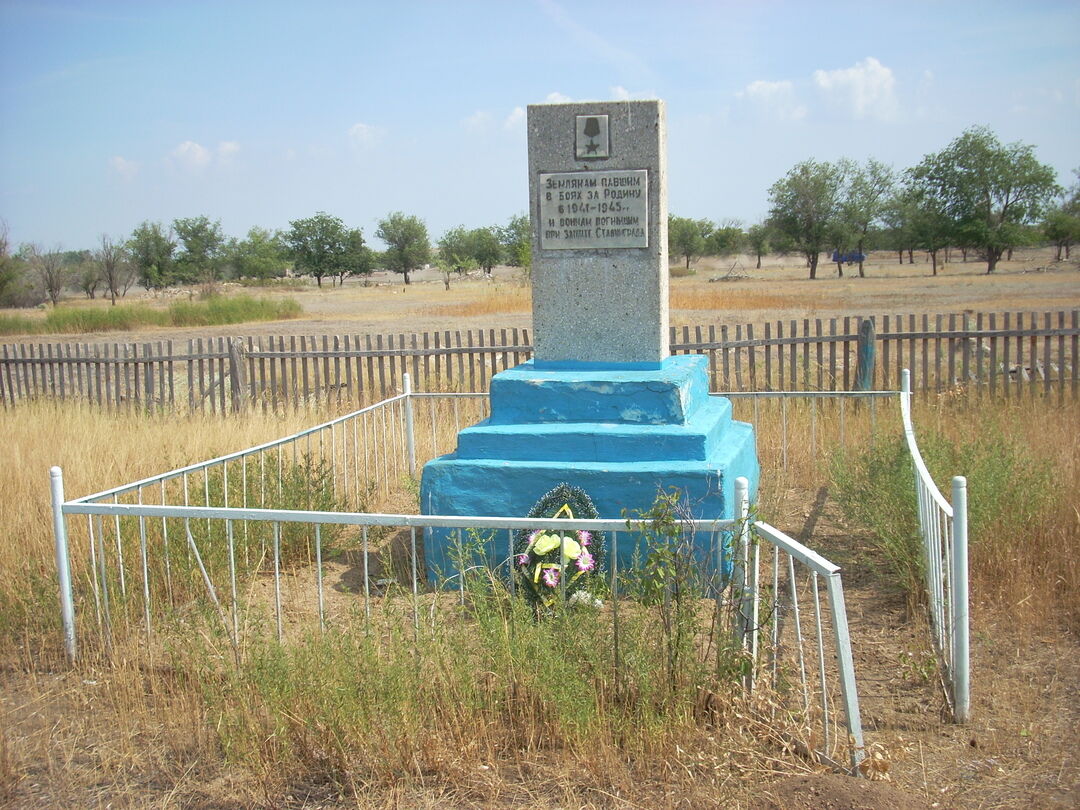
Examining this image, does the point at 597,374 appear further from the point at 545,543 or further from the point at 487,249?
the point at 487,249

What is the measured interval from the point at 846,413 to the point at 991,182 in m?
46.2

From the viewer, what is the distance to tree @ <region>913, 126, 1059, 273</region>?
48812 mm

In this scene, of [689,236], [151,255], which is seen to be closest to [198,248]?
[151,255]

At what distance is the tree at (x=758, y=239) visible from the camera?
7356cm

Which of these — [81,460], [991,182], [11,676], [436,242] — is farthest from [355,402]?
[436,242]

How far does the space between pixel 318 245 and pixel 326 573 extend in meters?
70.0

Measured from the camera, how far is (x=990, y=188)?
49375 millimetres

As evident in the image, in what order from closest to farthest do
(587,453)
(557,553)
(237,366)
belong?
(557,553)
(587,453)
(237,366)

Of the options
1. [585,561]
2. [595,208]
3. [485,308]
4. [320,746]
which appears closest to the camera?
[320,746]

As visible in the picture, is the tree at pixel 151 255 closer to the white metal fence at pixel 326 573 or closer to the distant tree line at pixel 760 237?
the distant tree line at pixel 760 237

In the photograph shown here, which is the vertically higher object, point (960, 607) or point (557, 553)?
point (960, 607)

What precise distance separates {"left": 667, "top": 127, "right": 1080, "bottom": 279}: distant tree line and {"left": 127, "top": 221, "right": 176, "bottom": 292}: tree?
113 feet

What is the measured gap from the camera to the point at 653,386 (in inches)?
221

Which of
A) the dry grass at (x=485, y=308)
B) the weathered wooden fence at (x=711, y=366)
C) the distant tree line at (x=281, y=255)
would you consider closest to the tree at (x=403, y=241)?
the distant tree line at (x=281, y=255)
